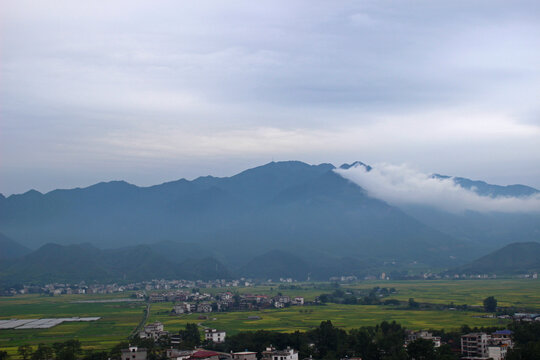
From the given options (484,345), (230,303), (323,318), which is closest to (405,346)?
(484,345)

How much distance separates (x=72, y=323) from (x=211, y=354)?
31441mm

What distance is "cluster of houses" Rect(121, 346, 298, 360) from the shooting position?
38.7 meters

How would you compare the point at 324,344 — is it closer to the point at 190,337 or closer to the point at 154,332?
the point at 190,337

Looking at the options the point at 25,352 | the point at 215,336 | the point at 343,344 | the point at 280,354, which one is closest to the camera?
the point at 280,354

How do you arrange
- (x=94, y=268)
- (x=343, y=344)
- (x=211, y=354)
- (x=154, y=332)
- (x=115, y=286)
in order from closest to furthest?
(x=211, y=354) → (x=343, y=344) → (x=154, y=332) → (x=115, y=286) → (x=94, y=268)

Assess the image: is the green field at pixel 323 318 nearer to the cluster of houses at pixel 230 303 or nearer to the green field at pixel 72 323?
the cluster of houses at pixel 230 303

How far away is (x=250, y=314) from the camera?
72125mm

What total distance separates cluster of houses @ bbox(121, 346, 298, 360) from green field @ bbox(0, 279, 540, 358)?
7.60 meters

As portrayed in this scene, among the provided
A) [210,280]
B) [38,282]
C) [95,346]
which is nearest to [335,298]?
[95,346]

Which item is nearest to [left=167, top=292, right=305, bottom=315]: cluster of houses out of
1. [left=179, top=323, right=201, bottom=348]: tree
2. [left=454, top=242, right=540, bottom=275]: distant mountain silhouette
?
[left=179, top=323, right=201, bottom=348]: tree

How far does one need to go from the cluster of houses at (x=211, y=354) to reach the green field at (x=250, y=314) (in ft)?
24.9

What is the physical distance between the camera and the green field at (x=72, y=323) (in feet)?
172

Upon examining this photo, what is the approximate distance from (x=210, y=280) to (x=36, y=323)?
78.2 meters

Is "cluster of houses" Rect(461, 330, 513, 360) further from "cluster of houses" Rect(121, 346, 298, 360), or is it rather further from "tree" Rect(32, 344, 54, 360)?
"tree" Rect(32, 344, 54, 360)
